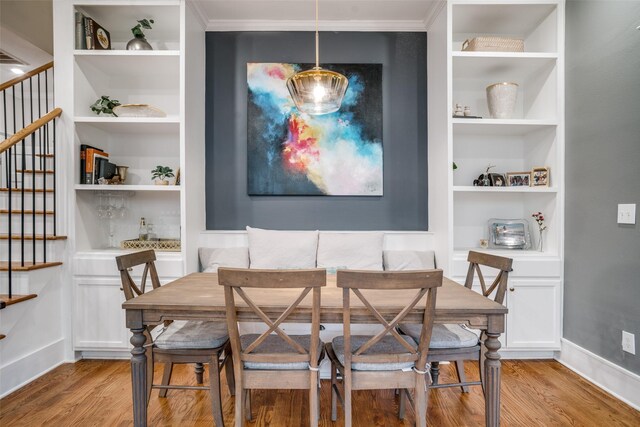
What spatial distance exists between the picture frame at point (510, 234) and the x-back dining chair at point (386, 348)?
1827 mm

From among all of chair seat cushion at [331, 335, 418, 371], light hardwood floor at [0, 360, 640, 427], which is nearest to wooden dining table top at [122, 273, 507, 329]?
chair seat cushion at [331, 335, 418, 371]

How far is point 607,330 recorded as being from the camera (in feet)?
7.72

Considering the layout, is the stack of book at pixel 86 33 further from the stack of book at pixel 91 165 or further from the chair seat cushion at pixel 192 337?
the chair seat cushion at pixel 192 337

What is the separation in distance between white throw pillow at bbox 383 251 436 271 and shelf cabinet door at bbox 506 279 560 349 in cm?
69

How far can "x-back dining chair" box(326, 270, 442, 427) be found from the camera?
1.44m

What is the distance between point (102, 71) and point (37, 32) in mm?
1603

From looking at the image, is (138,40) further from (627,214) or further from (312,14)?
(627,214)

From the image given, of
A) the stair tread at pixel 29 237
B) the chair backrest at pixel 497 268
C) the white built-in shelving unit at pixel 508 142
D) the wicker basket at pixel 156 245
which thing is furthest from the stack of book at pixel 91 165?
the chair backrest at pixel 497 268

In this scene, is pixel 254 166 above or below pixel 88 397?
above

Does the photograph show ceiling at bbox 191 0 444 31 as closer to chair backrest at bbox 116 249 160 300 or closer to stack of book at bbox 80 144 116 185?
stack of book at bbox 80 144 116 185

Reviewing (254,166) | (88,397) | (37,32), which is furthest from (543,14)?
(37,32)

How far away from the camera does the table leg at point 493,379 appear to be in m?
1.63

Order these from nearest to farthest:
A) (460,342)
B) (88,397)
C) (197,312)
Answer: (197,312)
(460,342)
(88,397)

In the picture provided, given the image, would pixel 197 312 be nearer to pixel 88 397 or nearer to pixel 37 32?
pixel 88 397
